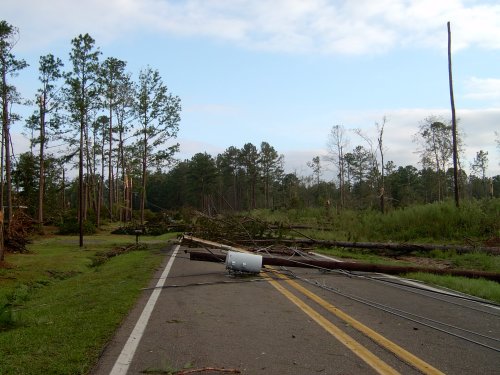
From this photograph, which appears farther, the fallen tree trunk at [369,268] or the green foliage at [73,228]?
the green foliage at [73,228]

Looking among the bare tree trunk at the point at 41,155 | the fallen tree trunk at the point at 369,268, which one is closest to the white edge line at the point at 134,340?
the fallen tree trunk at the point at 369,268

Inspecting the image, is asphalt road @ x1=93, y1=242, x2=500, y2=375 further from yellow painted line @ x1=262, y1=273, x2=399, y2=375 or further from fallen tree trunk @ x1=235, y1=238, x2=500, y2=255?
fallen tree trunk @ x1=235, y1=238, x2=500, y2=255

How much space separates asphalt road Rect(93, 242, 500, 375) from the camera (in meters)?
5.01

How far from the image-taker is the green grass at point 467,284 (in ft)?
31.6

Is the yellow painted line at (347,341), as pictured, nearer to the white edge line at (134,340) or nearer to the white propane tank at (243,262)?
the white edge line at (134,340)

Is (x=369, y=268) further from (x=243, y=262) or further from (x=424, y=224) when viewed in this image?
(x=424, y=224)

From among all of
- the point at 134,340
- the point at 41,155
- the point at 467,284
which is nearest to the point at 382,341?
the point at 134,340

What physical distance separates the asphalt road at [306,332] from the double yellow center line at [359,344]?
0.04 ft

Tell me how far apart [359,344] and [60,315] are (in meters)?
4.99

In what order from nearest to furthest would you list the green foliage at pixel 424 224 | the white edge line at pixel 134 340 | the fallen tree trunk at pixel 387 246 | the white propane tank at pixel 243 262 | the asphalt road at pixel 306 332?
the white edge line at pixel 134 340, the asphalt road at pixel 306 332, the white propane tank at pixel 243 262, the fallen tree trunk at pixel 387 246, the green foliage at pixel 424 224

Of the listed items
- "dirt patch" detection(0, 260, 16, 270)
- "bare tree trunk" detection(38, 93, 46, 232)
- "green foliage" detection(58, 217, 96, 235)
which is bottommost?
"dirt patch" detection(0, 260, 16, 270)

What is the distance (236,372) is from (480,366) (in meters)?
2.67

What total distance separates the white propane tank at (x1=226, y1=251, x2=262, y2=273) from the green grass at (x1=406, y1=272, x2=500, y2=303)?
13.4 ft

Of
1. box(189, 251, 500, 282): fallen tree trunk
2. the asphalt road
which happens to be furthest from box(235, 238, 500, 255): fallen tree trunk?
Result: the asphalt road
